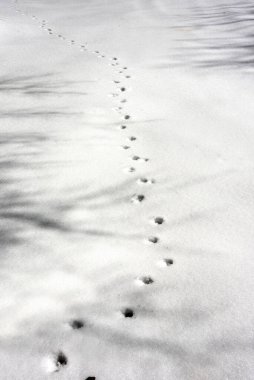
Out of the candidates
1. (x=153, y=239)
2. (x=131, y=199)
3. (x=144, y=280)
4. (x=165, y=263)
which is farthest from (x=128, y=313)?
(x=131, y=199)

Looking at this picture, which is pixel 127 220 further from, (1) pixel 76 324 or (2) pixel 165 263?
(1) pixel 76 324

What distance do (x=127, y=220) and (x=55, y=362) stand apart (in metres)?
0.89

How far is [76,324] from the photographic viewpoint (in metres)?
1.50

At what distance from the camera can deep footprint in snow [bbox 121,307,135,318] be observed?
60.5 inches

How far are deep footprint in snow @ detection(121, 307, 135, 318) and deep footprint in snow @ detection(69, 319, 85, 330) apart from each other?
17 centimetres

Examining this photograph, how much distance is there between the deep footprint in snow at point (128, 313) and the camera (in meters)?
1.54

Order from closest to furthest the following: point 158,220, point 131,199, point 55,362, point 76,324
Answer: point 55,362
point 76,324
point 158,220
point 131,199

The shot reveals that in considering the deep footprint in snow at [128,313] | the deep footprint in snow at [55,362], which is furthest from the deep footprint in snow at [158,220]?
the deep footprint in snow at [55,362]

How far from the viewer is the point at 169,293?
1637 mm

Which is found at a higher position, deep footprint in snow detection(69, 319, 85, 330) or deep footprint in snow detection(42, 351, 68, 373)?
deep footprint in snow detection(69, 319, 85, 330)

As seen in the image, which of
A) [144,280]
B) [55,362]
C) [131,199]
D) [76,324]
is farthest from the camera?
[131,199]

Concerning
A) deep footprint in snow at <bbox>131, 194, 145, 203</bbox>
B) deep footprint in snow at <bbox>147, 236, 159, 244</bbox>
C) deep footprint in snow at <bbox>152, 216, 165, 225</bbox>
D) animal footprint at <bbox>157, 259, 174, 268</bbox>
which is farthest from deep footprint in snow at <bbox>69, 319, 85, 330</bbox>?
deep footprint in snow at <bbox>131, 194, 145, 203</bbox>

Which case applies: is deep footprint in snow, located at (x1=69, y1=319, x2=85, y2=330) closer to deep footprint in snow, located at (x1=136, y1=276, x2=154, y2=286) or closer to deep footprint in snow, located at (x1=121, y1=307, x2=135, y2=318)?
deep footprint in snow, located at (x1=121, y1=307, x2=135, y2=318)

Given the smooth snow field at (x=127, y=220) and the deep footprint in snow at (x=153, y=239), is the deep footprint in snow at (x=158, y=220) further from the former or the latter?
the deep footprint in snow at (x=153, y=239)
